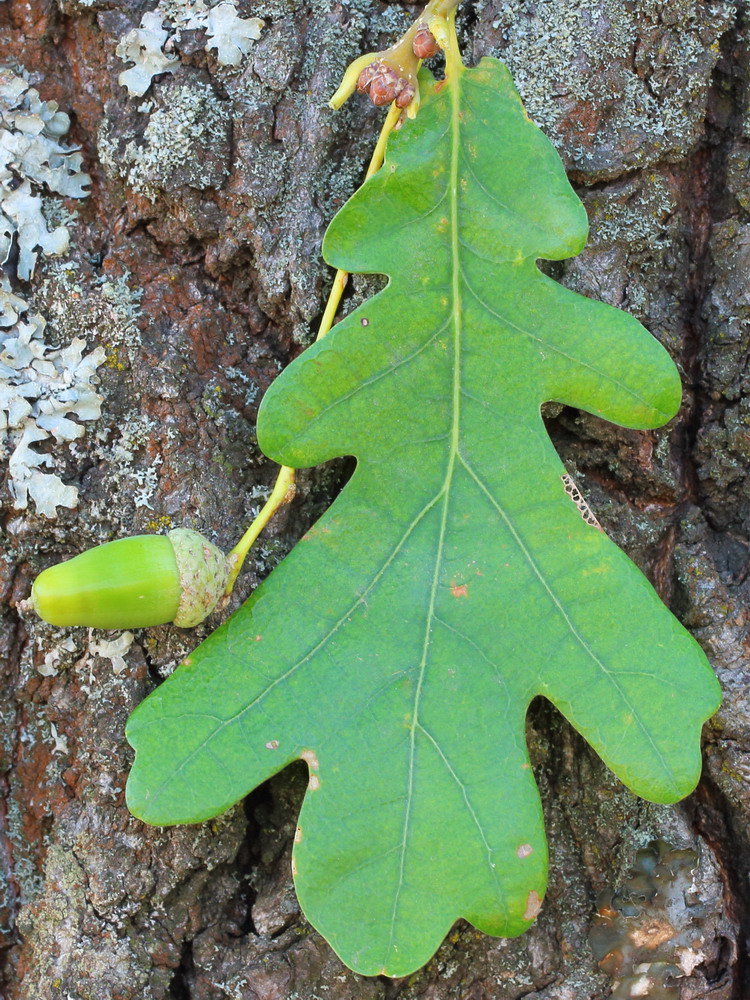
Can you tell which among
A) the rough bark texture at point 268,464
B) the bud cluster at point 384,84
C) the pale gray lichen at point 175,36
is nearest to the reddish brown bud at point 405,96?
the bud cluster at point 384,84

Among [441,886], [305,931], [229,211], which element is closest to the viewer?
[441,886]

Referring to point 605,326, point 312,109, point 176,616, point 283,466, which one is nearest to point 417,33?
point 312,109

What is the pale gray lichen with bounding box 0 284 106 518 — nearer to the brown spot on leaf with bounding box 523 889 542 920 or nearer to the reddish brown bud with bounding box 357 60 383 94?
the reddish brown bud with bounding box 357 60 383 94

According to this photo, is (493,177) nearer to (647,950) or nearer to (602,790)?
(602,790)

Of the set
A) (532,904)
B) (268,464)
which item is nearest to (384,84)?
(268,464)

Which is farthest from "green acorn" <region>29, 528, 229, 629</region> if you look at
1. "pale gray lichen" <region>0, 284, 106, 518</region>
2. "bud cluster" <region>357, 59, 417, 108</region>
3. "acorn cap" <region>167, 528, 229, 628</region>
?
"bud cluster" <region>357, 59, 417, 108</region>

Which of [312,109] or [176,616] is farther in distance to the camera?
[312,109]
